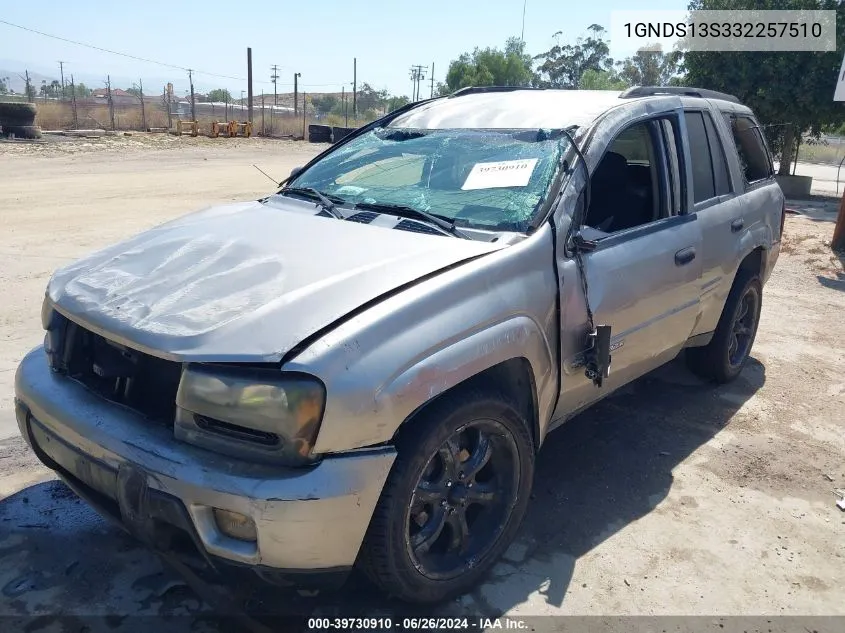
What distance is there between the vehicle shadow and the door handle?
43.2 inches

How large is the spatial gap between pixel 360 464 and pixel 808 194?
19667mm

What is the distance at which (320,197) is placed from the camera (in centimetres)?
344

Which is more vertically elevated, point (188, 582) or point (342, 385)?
point (342, 385)

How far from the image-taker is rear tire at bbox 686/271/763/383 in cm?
452

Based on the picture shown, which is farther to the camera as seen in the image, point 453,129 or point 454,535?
point 453,129

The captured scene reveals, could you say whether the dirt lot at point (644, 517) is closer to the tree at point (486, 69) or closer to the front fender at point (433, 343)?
the front fender at point (433, 343)

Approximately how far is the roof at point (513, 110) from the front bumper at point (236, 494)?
2.00 m

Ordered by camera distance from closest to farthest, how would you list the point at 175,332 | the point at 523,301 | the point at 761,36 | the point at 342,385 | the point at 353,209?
1. the point at 342,385
2. the point at 175,332
3. the point at 523,301
4. the point at 353,209
5. the point at 761,36

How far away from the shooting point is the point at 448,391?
2.41 m

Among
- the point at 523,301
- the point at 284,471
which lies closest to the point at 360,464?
the point at 284,471

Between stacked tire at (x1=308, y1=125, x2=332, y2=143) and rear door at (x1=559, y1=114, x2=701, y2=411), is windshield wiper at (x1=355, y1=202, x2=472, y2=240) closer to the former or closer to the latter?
rear door at (x1=559, y1=114, x2=701, y2=411)

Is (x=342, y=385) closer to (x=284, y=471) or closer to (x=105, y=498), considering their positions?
(x=284, y=471)

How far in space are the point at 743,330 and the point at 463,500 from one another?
3203mm

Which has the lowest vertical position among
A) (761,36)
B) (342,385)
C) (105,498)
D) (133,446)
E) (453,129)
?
(105,498)
